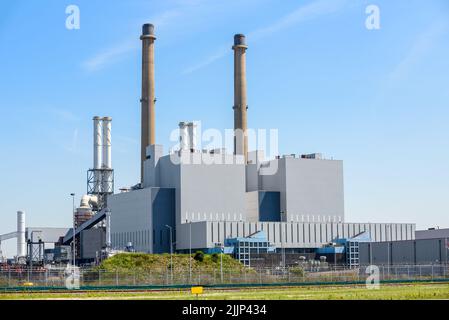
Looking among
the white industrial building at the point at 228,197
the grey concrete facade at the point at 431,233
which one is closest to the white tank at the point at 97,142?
the white industrial building at the point at 228,197

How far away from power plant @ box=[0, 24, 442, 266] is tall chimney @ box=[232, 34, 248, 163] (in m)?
0.19

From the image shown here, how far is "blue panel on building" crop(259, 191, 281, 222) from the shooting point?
152 meters

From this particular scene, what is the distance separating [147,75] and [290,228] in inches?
1514

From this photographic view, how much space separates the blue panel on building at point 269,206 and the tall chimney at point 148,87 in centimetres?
2378

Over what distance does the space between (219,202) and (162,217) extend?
11.0 metres

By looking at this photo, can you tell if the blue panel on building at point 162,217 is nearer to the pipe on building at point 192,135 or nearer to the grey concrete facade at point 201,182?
the grey concrete facade at point 201,182

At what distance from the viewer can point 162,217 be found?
474 ft

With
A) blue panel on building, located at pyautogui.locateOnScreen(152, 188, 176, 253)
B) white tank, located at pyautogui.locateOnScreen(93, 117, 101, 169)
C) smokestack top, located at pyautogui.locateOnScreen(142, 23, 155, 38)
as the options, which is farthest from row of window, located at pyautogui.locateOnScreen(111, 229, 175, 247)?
smokestack top, located at pyautogui.locateOnScreen(142, 23, 155, 38)

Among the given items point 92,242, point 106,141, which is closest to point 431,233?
point 92,242

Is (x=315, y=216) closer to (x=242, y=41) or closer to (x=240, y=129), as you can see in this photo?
(x=240, y=129)

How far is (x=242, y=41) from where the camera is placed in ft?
506

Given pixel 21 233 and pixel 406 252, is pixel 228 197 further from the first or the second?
pixel 21 233

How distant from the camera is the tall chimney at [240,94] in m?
150
